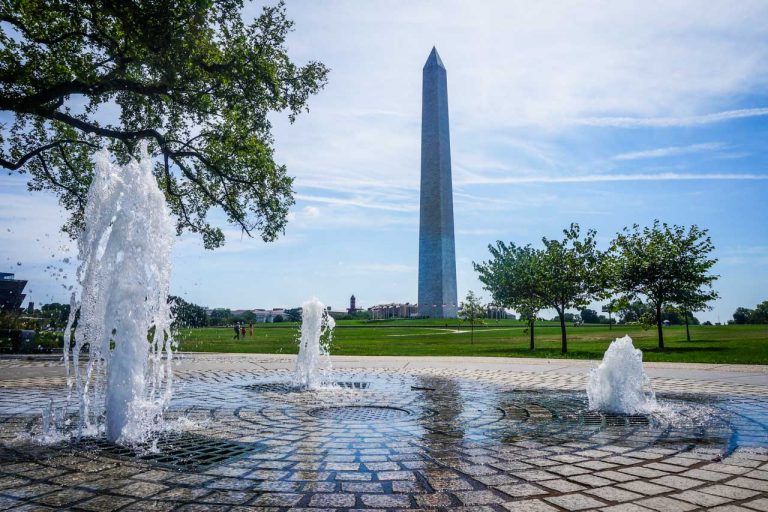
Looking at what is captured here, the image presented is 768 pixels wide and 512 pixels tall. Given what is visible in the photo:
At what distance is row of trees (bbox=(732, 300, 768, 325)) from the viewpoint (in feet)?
298

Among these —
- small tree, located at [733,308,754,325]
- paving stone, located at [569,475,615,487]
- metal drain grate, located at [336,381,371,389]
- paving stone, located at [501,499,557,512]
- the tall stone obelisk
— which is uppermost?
the tall stone obelisk

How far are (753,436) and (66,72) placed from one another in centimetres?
1656

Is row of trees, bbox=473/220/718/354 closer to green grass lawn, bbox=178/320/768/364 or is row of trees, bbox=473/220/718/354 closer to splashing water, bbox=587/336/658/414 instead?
green grass lawn, bbox=178/320/768/364

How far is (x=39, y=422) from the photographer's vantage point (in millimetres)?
5520

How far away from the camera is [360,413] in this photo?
6273 millimetres

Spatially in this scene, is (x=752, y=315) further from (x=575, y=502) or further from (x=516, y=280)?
(x=575, y=502)

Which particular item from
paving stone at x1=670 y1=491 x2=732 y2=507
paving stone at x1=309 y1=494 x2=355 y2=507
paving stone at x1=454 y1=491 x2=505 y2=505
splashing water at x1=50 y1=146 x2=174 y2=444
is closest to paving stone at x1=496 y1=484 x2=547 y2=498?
paving stone at x1=454 y1=491 x2=505 y2=505

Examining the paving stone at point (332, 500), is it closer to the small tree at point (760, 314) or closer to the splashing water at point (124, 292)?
the splashing water at point (124, 292)

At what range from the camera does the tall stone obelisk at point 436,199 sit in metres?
47.0

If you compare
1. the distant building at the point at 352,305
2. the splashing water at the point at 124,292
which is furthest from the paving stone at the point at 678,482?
the distant building at the point at 352,305

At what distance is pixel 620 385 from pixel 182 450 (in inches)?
217

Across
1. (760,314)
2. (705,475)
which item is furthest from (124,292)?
(760,314)

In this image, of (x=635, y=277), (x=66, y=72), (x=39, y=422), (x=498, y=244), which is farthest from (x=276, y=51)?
(x=635, y=277)

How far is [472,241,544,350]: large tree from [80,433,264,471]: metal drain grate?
21.7 meters
